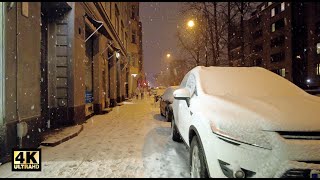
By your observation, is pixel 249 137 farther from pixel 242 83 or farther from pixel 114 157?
pixel 114 157

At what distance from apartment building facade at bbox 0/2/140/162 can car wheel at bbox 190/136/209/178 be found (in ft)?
13.4

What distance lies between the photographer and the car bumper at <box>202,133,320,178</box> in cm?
294

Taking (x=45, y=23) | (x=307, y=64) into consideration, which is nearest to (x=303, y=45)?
(x=307, y=64)

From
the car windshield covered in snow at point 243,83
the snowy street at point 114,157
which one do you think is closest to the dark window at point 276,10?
the snowy street at point 114,157

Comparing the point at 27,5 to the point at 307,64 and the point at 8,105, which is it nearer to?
the point at 8,105

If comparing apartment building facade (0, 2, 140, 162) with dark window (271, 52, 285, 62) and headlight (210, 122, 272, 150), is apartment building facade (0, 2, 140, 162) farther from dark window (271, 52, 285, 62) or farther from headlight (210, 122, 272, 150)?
dark window (271, 52, 285, 62)

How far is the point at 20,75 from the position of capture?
20.7ft

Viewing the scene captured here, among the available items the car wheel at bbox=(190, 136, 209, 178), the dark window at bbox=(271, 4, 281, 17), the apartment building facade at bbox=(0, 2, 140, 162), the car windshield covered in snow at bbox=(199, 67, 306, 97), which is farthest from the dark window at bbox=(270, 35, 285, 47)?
the car wheel at bbox=(190, 136, 209, 178)

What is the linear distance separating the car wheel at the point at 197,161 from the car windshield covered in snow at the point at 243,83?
0.96 meters

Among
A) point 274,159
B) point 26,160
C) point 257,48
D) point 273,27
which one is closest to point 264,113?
point 274,159

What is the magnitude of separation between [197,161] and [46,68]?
865 cm

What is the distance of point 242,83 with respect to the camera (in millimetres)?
4988

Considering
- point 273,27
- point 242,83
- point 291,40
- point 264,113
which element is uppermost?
point 273,27

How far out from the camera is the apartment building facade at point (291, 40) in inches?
1747
